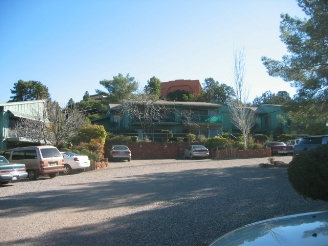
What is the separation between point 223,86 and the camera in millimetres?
60844

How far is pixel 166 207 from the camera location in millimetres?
9156

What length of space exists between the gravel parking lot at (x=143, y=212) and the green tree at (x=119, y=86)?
46292 mm

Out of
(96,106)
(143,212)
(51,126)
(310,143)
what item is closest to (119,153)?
(51,126)

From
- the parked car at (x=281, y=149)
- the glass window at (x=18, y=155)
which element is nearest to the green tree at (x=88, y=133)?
the glass window at (x=18, y=155)

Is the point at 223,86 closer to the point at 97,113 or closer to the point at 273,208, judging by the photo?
the point at 97,113

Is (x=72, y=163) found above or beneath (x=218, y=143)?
beneath

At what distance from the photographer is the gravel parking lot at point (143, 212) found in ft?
22.7

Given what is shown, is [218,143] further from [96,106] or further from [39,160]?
[96,106]

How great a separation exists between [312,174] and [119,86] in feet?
176

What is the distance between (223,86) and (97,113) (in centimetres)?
2202

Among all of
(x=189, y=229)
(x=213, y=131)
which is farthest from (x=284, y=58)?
(x=213, y=131)

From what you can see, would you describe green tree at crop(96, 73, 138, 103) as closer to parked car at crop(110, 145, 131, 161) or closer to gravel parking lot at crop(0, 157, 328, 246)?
parked car at crop(110, 145, 131, 161)

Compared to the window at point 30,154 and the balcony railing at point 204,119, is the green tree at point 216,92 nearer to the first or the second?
the balcony railing at point 204,119

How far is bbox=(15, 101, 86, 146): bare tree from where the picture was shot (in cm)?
2748
